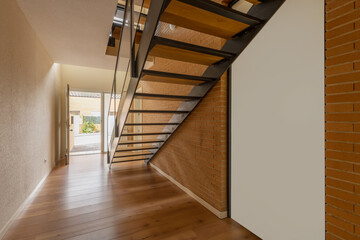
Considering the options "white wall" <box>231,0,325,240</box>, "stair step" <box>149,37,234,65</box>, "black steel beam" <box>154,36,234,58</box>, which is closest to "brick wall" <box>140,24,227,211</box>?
"white wall" <box>231,0,325,240</box>

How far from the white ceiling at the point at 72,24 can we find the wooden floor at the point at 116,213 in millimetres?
2736

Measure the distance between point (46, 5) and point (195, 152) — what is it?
291 cm

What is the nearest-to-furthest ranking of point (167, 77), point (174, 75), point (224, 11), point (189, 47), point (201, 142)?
point (224, 11), point (189, 47), point (174, 75), point (167, 77), point (201, 142)

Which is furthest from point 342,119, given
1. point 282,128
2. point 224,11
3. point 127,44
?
point 127,44

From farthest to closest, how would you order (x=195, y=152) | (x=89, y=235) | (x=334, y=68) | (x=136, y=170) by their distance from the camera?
1. (x=136, y=170)
2. (x=195, y=152)
3. (x=89, y=235)
4. (x=334, y=68)

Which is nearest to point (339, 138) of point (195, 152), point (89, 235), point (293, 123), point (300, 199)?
point (293, 123)

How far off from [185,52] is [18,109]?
235 centimetres

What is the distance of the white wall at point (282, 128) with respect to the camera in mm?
1445

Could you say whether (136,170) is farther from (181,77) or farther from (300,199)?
(300,199)

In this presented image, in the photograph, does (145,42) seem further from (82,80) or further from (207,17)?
(82,80)

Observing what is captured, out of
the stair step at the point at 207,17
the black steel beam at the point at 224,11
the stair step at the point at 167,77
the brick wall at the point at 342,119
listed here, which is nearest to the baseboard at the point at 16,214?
the stair step at the point at 167,77

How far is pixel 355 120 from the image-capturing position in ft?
3.89

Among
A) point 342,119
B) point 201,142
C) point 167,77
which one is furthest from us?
point 201,142

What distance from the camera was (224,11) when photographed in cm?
139
